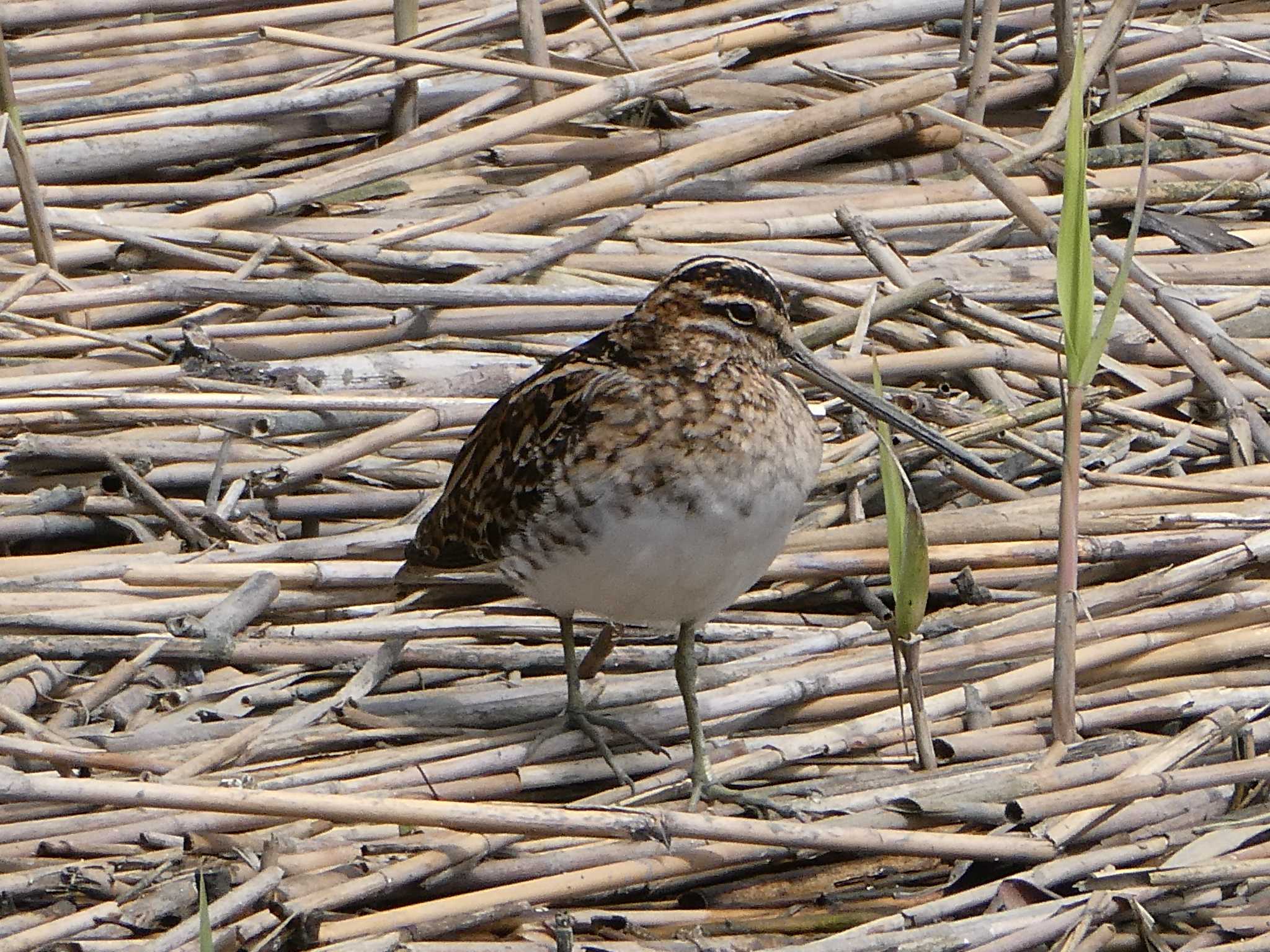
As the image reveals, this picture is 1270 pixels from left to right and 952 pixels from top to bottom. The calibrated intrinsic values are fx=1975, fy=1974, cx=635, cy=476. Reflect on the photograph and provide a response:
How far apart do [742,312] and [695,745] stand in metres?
0.91

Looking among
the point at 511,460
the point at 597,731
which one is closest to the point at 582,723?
the point at 597,731

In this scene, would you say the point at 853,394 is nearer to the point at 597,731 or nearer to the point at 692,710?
the point at 692,710

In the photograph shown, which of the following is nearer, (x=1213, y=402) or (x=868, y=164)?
(x=1213, y=402)

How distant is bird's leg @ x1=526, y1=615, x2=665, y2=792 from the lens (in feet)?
13.8

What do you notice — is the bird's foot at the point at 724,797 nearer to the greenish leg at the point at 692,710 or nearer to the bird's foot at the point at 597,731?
the greenish leg at the point at 692,710

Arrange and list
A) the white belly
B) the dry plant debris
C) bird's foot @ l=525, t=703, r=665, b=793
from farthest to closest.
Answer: bird's foot @ l=525, t=703, r=665, b=793
the white belly
the dry plant debris

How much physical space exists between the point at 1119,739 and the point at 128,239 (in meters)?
2.97

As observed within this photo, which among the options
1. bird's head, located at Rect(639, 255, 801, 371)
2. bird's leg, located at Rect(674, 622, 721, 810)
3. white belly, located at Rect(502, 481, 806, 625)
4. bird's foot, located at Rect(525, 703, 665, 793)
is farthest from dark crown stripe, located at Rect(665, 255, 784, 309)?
bird's foot, located at Rect(525, 703, 665, 793)

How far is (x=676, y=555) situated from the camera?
382 cm

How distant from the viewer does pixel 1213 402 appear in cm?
527

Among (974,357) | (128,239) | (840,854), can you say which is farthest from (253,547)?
(974,357)

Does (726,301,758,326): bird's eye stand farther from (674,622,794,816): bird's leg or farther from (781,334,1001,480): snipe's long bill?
(674,622,794,816): bird's leg

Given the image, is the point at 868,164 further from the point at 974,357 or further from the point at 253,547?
the point at 253,547

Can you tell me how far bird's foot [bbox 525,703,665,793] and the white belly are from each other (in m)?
0.34
